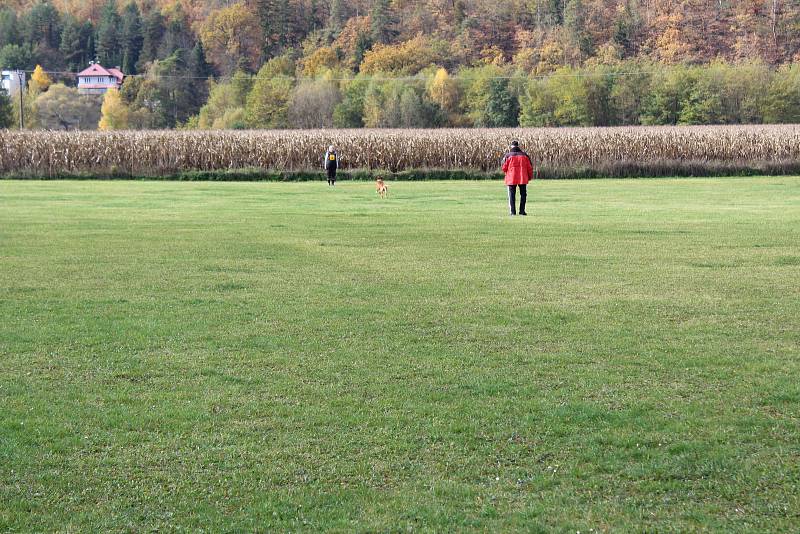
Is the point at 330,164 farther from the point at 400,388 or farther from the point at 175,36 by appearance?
the point at 175,36

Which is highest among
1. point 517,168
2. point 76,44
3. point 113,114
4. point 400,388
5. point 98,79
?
point 76,44

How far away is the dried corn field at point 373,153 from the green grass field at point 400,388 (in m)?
30.9

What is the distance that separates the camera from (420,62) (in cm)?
14162

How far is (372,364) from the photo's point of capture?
846 centimetres

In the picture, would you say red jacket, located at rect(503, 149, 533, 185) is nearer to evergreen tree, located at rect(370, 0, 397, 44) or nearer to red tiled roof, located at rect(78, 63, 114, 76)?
evergreen tree, located at rect(370, 0, 397, 44)

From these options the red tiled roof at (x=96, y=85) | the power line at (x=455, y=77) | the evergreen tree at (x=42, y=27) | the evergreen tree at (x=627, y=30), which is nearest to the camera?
the power line at (x=455, y=77)

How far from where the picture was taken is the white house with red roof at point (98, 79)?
551ft

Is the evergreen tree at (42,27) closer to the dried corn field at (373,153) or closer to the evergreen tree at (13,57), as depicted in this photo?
the evergreen tree at (13,57)

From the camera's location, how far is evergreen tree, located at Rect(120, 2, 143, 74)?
169m

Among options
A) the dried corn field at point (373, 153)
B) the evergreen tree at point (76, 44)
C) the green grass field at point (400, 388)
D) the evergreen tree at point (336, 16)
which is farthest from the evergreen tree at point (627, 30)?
the green grass field at point (400, 388)

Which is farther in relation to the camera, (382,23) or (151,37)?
(151,37)

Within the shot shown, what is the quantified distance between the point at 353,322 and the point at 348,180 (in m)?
34.6

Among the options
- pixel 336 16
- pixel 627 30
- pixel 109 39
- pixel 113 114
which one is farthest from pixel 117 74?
pixel 627 30

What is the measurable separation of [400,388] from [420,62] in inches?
5406
